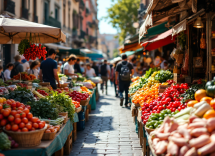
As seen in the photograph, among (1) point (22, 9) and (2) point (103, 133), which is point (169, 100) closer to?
(2) point (103, 133)

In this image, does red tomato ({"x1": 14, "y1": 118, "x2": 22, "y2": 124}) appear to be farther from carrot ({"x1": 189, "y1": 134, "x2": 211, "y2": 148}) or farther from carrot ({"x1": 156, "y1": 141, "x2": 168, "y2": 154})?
carrot ({"x1": 189, "y1": 134, "x2": 211, "y2": 148})

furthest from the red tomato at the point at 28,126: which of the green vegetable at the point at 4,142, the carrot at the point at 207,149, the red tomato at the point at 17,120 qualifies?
the carrot at the point at 207,149

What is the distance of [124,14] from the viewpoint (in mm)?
33875

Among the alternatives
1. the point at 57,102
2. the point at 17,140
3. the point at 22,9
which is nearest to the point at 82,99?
the point at 57,102

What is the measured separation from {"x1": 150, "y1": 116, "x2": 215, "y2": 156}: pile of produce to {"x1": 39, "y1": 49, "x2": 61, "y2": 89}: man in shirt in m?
5.12

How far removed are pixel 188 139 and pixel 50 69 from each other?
5752 mm

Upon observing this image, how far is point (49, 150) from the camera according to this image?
370 centimetres

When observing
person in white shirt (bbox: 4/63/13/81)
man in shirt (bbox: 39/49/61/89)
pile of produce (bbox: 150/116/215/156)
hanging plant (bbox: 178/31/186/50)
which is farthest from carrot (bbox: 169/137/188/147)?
person in white shirt (bbox: 4/63/13/81)

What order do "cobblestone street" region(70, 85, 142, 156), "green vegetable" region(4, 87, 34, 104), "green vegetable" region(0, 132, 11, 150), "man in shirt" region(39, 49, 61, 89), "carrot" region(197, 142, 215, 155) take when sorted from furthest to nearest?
1. "man in shirt" region(39, 49, 61, 89)
2. "cobblestone street" region(70, 85, 142, 156)
3. "green vegetable" region(4, 87, 34, 104)
4. "green vegetable" region(0, 132, 11, 150)
5. "carrot" region(197, 142, 215, 155)

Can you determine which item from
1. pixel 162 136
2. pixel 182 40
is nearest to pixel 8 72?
pixel 182 40

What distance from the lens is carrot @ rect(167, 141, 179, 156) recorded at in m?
2.84

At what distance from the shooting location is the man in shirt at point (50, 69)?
7858 mm

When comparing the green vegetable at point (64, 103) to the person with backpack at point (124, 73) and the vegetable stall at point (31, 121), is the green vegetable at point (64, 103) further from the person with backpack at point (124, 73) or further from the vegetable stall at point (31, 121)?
the person with backpack at point (124, 73)

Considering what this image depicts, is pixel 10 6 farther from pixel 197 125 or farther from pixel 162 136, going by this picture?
pixel 197 125
